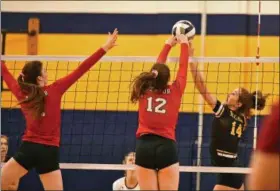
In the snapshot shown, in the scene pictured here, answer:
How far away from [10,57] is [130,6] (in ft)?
10.5

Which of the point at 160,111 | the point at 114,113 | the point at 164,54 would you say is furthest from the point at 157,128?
the point at 114,113

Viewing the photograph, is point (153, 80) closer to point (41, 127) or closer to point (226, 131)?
point (41, 127)

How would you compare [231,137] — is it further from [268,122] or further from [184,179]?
[268,122]

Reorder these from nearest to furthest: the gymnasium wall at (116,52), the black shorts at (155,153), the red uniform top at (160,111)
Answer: the black shorts at (155,153), the red uniform top at (160,111), the gymnasium wall at (116,52)

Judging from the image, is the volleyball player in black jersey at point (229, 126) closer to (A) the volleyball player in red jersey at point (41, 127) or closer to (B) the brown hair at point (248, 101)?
(B) the brown hair at point (248, 101)

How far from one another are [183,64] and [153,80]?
0.34m

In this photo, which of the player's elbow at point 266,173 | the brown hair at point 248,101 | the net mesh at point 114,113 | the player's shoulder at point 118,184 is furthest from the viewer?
the net mesh at point 114,113

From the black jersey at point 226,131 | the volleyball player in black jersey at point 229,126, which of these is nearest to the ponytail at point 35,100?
the volleyball player in black jersey at point 229,126

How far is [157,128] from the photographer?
223 inches

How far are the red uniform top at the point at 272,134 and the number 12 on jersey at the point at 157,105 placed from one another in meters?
2.87

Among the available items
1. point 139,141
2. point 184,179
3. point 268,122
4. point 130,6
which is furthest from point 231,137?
point 268,122

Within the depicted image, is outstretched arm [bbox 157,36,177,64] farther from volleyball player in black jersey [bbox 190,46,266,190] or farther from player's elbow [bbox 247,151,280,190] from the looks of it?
player's elbow [bbox 247,151,280,190]

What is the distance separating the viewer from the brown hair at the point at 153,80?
5.70 m

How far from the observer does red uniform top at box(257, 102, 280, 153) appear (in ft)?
9.17
